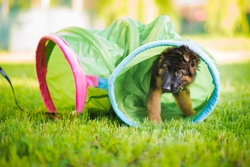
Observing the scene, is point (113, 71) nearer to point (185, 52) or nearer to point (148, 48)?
point (148, 48)

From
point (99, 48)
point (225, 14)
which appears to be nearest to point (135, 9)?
point (225, 14)

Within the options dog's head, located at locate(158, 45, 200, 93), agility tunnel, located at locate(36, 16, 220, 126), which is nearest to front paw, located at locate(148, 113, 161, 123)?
agility tunnel, located at locate(36, 16, 220, 126)

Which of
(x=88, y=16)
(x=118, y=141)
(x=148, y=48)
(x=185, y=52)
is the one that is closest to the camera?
(x=118, y=141)

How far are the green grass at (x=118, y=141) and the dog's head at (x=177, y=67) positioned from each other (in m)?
0.42

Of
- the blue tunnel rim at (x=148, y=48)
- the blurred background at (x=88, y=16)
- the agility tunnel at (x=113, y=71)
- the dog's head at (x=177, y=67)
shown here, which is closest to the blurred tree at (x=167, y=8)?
the blurred background at (x=88, y=16)

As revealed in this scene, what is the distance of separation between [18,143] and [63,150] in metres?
0.43

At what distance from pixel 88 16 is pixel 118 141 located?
542 inches

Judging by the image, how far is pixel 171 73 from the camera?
13.1ft

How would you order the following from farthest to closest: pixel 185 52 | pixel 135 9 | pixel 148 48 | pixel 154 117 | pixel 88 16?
pixel 88 16, pixel 135 9, pixel 154 117, pixel 185 52, pixel 148 48

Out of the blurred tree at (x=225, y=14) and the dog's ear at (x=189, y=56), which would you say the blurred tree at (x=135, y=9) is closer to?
the blurred tree at (x=225, y=14)

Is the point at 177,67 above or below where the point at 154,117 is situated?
above

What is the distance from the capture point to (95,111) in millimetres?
4641

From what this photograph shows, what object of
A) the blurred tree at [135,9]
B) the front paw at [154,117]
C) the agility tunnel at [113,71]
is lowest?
the front paw at [154,117]

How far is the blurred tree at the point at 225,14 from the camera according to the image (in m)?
12.0
